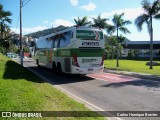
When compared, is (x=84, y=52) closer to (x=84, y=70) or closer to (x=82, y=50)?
(x=82, y=50)

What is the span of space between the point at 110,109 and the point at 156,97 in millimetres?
3163

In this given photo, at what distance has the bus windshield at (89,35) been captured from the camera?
64.7 feet

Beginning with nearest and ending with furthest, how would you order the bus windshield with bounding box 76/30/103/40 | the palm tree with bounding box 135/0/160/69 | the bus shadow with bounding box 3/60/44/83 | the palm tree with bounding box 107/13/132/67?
the bus shadow with bounding box 3/60/44/83 → the bus windshield with bounding box 76/30/103/40 → the palm tree with bounding box 135/0/160/69 → the palm tree with bounding box 107/13/132/67

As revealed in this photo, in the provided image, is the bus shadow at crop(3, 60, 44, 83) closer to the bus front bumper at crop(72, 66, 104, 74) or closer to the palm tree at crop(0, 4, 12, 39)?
Answer: the bus front bumper at crop(72, 66, 104, 74)

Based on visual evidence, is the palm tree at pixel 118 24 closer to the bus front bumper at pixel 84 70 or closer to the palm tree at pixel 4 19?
the palm tree at pixel 4 19

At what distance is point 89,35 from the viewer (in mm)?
20016

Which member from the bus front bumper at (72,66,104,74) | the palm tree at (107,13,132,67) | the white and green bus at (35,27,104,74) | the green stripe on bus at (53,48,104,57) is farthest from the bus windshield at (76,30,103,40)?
the palm tree at (107,13,132,67)

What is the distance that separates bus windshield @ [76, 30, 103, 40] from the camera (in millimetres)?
19734

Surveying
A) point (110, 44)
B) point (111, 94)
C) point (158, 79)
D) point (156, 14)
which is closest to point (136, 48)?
point (110, 44)

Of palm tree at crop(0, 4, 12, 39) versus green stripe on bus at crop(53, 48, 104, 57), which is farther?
palm tree at crop(0, 4, 12, 39)

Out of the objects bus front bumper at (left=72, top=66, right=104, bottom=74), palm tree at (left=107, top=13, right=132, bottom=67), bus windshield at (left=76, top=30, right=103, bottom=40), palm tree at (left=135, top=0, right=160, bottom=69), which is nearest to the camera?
bus front bumper at (left=72, top=66, right=104, bottom=74)

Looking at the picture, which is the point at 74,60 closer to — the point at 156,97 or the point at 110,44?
the point at 156,97

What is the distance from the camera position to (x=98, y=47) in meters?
20.2

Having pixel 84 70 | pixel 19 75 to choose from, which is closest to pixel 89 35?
pixel 84 70
